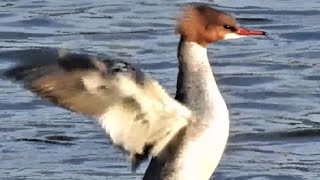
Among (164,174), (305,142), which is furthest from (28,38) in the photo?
(164,174)

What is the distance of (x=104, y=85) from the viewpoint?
26.9ft

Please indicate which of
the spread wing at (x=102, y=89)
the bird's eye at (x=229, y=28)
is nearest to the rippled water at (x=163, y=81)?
the spread wing at (x=102, y=89)

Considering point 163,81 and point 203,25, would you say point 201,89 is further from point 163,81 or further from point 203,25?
point 163,81

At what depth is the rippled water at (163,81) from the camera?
11266 millimetres

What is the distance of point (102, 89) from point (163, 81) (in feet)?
17.4

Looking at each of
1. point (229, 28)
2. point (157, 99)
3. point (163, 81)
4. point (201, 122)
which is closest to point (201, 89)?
point (201, 122)

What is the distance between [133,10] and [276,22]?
60.4 inches

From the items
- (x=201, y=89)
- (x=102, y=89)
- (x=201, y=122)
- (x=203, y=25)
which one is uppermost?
(x=203, y=25)

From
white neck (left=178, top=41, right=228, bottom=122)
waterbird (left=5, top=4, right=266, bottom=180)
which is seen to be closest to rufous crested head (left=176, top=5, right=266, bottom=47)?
waterbird (left=5, top=4, right=266, bottom=180)

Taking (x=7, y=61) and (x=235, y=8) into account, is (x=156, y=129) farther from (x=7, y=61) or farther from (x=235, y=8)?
(x=235, y=8)

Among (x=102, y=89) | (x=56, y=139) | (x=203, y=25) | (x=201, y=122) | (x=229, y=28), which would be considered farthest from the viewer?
(x=56, y=139)

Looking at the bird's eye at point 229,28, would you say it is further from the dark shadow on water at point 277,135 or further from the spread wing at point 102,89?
the dark shadow on water at point 277,135

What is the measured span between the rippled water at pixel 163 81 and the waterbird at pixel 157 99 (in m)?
0.35

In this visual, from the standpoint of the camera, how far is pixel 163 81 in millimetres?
13500
